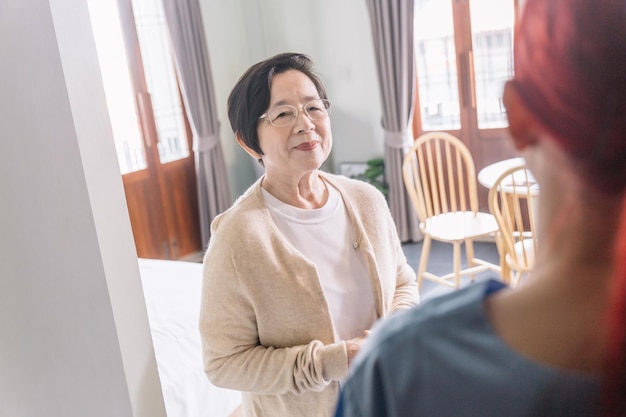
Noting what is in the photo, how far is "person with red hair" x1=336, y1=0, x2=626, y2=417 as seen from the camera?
326 millimetres

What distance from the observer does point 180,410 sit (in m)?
1.71

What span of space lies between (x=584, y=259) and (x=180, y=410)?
1.57 metres

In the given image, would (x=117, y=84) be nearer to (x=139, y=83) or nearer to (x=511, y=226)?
(x=139, y=83)

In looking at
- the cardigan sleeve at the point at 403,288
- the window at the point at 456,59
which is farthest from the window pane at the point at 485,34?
the cardigan sleeve at the point at 403,288

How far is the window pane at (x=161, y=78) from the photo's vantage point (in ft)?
13.8

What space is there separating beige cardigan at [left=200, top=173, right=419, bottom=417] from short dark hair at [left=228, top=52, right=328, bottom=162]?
0.49 ft

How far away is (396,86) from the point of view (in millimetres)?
4363

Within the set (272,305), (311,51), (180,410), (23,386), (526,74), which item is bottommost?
(180,410)

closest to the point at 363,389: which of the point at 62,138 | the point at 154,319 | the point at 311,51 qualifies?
the point at 62,138

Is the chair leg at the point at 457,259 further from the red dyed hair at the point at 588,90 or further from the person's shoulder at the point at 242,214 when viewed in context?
the red dyed hair at the point at 588,90

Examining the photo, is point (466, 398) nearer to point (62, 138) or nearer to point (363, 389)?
point (363, 389)

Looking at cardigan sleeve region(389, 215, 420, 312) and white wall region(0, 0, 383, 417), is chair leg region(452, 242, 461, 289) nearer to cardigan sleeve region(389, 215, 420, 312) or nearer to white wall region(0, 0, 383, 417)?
cardigan sleeve region(389, 215, 420, 312)

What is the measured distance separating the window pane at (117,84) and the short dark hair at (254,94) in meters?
2.90

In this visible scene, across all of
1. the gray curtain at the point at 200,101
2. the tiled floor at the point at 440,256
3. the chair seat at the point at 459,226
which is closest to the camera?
the chair seat at the point at 459,226
